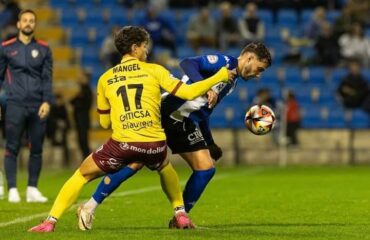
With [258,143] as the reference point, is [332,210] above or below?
above

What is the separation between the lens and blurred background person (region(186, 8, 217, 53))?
91.2 ft

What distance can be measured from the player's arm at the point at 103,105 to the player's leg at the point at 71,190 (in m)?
0.35

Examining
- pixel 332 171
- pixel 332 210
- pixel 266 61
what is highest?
pixel 266 61

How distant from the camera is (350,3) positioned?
2956 cm

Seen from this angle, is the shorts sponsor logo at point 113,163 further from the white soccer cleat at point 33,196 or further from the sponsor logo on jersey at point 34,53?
the sponsor logo on jersey at point 34,53

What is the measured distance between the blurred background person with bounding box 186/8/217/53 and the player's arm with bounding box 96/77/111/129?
1803 centimetres

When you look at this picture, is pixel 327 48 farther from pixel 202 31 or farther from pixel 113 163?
pixel 113 163

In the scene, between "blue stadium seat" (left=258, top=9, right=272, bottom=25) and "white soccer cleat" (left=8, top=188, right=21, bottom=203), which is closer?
"white soccer cleat" (left=8, top=188, right=21, bottom=203)

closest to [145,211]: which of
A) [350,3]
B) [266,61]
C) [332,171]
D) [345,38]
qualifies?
[266,61]

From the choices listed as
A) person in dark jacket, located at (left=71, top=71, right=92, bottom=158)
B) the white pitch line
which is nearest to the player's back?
the white pitch line

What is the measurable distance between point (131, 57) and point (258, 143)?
16.9 m

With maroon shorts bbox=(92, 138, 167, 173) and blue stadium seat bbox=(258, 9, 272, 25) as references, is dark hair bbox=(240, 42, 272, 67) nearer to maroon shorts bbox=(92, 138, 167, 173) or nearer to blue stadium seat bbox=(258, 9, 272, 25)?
maroon shorts bbox=(92, 138, 167, 173)

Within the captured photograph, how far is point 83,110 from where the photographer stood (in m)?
23.6

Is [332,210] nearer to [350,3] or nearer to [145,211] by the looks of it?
[145,211]
